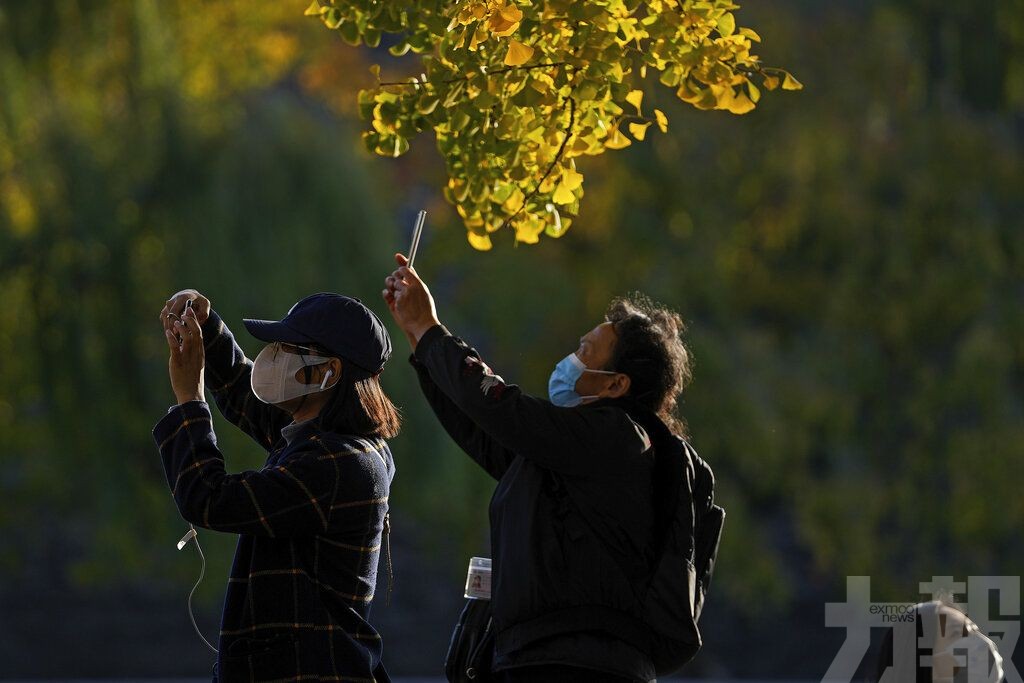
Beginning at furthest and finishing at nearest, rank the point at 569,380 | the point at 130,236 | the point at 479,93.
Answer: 1. the point at 130,236
2. the point at 479,93
3. the point at 569,380

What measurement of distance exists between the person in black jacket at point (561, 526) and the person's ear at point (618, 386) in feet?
0.40

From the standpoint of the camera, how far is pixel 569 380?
3514mm

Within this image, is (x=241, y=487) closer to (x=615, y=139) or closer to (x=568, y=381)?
(x=568, y=381)

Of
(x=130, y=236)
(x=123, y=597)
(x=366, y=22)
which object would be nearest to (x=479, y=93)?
(x=366, y=22)

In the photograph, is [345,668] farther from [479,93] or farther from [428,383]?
[479,93]

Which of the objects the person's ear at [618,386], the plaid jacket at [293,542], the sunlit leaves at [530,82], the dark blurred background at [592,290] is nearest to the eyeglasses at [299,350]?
the plaid jacket at [293,542]

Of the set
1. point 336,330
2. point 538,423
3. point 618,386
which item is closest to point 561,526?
point 538,423

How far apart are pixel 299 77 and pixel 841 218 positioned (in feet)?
22.7

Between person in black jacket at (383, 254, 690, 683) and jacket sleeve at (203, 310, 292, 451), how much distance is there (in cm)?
50

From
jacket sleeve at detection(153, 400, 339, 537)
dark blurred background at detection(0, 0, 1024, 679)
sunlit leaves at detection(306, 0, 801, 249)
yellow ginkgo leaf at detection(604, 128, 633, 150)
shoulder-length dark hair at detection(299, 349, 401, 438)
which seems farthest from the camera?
dark blurred background at detection(0, 0, 1024, 679)

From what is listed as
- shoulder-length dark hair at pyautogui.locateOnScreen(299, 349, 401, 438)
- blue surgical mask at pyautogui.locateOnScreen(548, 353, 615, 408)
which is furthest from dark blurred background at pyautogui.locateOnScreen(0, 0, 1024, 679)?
shoulder-length dark hair at pyautogui.locateOnScreen(299, 349, 401, 438)

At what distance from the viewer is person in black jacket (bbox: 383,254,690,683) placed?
10.4 feet

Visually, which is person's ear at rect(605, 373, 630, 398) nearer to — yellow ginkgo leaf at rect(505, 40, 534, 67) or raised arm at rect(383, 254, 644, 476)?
raised arm at rect(383, 254, 644, 476)

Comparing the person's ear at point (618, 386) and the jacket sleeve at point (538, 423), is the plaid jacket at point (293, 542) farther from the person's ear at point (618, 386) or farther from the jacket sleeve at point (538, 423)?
the person's ear at point (618, 386)
